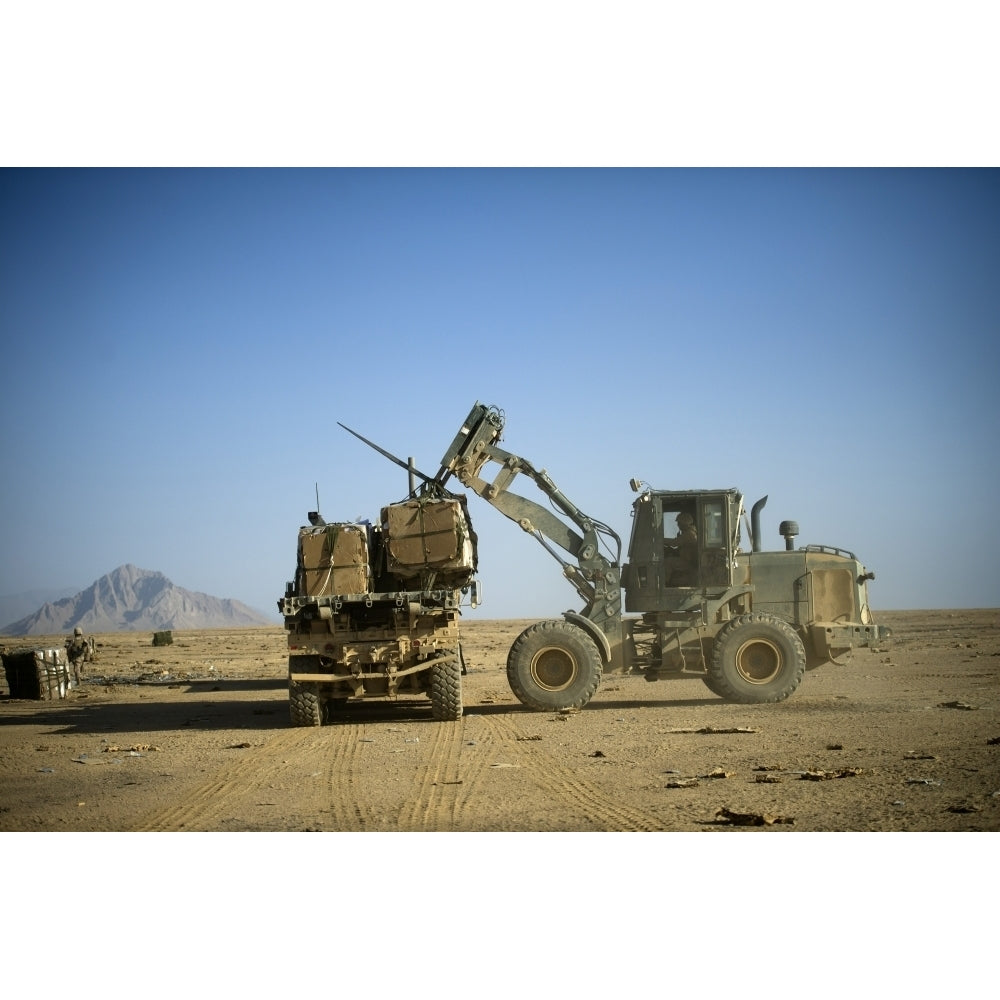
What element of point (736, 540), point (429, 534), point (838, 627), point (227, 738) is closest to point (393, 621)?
point (429, 534)

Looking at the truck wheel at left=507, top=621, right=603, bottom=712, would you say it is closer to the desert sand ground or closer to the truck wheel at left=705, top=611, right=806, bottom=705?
the desert sand ground

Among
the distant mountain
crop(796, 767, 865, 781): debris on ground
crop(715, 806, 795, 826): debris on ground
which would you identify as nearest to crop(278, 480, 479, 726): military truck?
crop(796, 767, 865, 781): debris on ground

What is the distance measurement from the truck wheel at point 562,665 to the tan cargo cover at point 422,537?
5.35ft

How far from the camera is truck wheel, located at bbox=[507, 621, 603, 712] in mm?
16547

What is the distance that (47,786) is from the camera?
39.0ft

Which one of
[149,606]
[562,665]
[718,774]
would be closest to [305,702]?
[562,665]

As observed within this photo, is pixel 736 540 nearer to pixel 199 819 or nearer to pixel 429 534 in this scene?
pixel 429 534

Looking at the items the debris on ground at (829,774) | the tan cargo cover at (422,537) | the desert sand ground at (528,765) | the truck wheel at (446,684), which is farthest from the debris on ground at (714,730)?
the tan cargo cover at (422,537)

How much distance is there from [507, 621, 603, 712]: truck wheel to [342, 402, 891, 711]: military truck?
5cm

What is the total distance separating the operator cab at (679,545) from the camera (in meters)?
17.2

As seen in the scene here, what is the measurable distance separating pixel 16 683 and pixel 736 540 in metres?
14.2

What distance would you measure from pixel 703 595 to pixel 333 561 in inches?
221

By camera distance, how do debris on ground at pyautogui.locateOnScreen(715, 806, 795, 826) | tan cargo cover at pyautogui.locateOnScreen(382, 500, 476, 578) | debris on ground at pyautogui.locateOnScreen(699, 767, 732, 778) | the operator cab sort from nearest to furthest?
debris on ground at pyautogui.locateOnScreen(715, 806, 795, 826) < debris on ground at pyautogui.locateOnScreen(699, 767, 732, 778) < tan cargo cover at pyautogui.locateOnScreen(382, 500, 476, 578) < the operator cab

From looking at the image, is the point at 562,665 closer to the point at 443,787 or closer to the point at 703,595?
the point at 703,595
